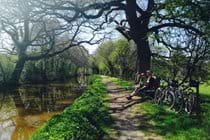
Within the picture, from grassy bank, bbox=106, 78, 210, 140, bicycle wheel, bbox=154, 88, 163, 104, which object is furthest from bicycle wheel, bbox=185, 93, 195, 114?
bicycle wheel, bbox=154, 88, 163, 104

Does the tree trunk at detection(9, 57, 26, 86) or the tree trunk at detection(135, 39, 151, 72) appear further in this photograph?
the tree trunk at detection(9, 57, 26, 86)

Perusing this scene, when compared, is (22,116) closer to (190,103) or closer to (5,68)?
(190,103)

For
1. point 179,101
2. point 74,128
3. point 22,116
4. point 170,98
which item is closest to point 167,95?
point 170,98

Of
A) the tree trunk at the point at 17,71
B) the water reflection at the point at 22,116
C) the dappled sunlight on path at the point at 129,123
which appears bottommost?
the water reflection at the point at 22,116

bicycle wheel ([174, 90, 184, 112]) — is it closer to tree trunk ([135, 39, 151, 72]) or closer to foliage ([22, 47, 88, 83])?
tree trunk ([135, 39, 151, 72])

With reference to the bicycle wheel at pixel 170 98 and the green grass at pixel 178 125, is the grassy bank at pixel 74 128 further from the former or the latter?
the bicycle wheel at pixel 170 98

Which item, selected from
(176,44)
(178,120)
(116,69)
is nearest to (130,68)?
(116,69)

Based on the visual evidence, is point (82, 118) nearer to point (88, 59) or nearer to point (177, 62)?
point (177, 62)

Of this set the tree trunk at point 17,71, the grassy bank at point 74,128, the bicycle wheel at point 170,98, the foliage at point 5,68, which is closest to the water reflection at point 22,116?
the grassy bank at point 74,128

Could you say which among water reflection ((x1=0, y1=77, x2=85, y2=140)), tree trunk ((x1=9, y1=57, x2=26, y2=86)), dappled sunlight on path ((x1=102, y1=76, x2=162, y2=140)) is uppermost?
tree trunk ((x1=9, y1=57, x2=26, y2=86))

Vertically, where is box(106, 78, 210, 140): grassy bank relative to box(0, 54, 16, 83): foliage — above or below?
below

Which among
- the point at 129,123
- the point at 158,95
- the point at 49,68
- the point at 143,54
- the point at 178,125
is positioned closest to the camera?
the point at 178,125

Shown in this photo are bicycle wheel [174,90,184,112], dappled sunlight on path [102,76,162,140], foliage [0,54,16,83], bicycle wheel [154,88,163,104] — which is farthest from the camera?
foliage [0,54,16,83]

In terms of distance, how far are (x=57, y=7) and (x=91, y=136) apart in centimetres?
1580
